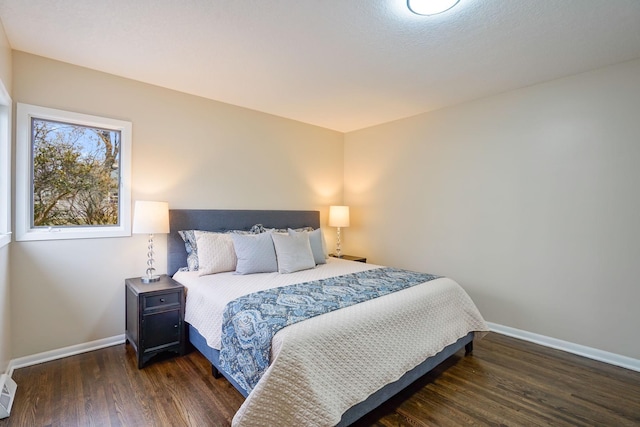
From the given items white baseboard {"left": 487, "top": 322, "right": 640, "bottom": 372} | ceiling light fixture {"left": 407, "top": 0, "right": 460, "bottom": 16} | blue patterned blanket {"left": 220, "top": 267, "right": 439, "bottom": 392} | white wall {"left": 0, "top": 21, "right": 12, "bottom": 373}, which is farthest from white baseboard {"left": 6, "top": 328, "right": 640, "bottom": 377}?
ceiling light fixture {"left": 407, "top": 0, "right": 460, "bottom": 16}

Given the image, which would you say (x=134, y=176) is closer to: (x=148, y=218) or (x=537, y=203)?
(x=148, y=218)

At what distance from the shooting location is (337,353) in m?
1.73

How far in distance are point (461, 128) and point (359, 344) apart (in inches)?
112

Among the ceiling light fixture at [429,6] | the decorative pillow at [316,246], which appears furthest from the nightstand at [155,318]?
the ceiling light fixture at [429,6]

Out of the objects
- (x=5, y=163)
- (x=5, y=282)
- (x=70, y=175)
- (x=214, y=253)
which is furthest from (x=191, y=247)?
(x=5, y=163)

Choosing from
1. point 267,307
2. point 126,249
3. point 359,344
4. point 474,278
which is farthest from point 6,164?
point 474,278

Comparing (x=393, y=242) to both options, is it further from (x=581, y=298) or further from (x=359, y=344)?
(x=359, y=344)

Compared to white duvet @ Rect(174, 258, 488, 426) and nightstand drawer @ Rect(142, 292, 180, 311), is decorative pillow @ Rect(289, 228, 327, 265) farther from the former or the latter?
nightstand drawer @ Rect(142, 292, 180, 311)

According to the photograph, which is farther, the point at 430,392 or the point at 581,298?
the point at 581,298

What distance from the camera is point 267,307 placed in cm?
196

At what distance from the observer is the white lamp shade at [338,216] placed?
443cm

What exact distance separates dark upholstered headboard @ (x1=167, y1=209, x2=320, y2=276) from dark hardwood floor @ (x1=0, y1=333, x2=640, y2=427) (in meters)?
1.00

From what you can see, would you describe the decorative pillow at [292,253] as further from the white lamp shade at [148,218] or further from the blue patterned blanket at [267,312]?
the white lamp shade at [148,218]

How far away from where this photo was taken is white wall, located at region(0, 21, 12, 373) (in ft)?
6.91
